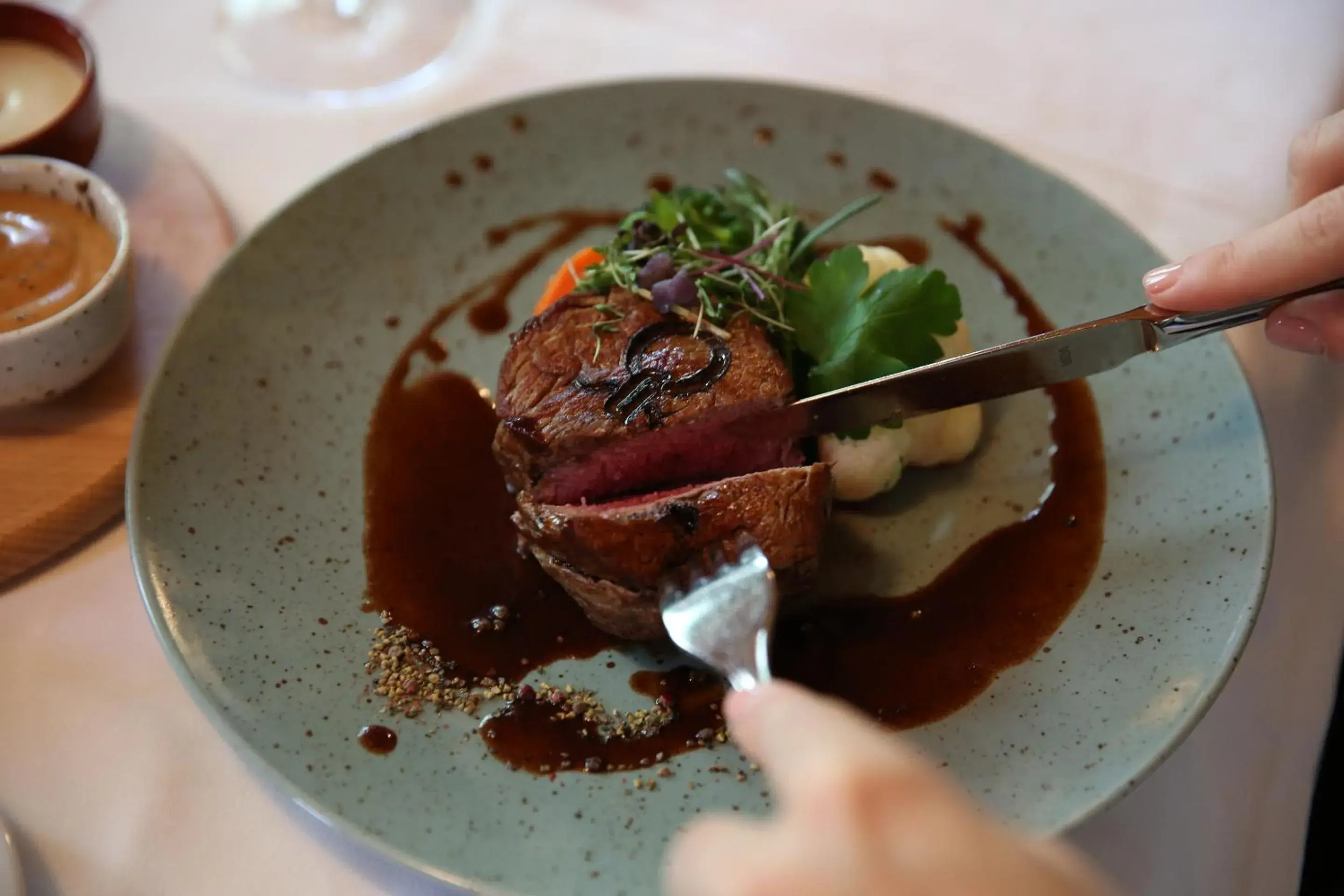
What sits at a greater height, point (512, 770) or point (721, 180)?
point (721, 180)

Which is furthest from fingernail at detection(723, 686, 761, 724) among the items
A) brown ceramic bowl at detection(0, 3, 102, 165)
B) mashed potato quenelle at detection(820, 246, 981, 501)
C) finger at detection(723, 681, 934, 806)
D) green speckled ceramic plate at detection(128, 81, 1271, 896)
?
brown ceramic bowl at detection(0, 3, 102, 165)

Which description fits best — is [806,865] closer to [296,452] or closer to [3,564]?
[296,452]

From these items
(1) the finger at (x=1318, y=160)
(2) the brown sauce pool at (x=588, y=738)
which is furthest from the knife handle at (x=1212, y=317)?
(2) the brown sauce pool at (x=588, y=738)

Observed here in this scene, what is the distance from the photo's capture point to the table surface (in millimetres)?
1698

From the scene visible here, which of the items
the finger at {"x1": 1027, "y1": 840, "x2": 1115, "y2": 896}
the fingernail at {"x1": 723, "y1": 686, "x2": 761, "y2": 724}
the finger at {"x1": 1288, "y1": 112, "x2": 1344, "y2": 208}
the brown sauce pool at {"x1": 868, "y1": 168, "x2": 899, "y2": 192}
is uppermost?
the finger at {"x1": 1288, "y1": 112, "x2": 1344, "y2": 208}

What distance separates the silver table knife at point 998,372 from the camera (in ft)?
6.08

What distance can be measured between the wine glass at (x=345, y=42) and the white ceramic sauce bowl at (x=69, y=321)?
2.86 ft

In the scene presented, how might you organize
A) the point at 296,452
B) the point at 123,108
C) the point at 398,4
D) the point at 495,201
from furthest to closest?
the point at 398,4 < the point at 123,108 < the point at 495,201 < the point at 296,452

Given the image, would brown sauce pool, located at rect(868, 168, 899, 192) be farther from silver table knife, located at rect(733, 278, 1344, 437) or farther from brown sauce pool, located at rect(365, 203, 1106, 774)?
silver table knife, located at rect(733, 278, 1344, 437)

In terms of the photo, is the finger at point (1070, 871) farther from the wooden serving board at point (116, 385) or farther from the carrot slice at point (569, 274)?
the wooden serving board at point (116, 385)

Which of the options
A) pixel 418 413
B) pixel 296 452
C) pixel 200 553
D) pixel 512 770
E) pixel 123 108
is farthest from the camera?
pixel 123 108

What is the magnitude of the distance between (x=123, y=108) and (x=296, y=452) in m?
1.40

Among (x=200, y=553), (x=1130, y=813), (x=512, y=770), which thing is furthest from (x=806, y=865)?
(x=200, y=553)

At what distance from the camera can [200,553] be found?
1.91 meters
